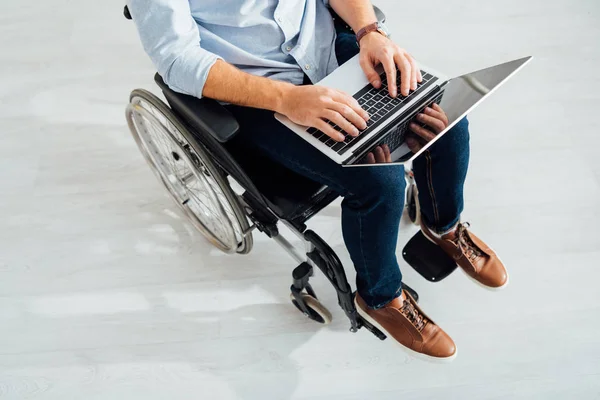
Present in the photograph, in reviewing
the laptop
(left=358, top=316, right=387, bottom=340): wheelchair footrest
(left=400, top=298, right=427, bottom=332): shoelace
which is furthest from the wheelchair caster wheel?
the laptop

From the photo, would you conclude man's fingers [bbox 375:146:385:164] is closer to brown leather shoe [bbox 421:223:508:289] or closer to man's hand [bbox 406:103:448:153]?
man's hand [bbox 406:103:448:153]

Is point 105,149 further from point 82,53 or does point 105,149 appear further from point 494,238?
point 494,238

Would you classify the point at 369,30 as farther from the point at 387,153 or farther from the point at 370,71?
the point at 387,153

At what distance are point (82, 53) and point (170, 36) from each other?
1.21 metres

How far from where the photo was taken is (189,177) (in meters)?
1.62

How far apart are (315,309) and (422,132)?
1.99 feet

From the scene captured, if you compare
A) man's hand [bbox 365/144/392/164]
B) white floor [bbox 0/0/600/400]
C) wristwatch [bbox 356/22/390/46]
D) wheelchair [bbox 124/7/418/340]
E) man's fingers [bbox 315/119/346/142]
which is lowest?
white floor [bbox 0/0/600/400]

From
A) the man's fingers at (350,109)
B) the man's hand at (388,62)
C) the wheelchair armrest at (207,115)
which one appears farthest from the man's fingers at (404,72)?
the wheelchair armrest at (207,115)

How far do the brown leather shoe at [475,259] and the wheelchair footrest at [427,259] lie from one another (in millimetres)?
37

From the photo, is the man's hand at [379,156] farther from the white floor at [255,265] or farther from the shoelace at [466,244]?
the white floor at [255,265]

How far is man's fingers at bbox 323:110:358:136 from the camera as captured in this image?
1.08 m

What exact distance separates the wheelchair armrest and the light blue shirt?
0.02 metres

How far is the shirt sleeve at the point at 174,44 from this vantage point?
3.66 feet

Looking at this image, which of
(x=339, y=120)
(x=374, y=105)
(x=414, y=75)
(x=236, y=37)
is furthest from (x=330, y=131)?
(x=236, y=37)
